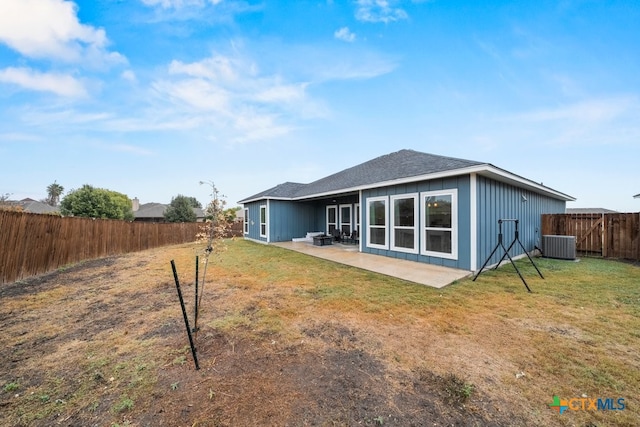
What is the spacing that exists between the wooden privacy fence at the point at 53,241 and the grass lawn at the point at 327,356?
145cm

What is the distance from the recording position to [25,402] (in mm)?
2047

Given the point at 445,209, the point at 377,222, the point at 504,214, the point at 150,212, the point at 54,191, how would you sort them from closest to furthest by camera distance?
the point at 445,209 < the point at 504,214 < the point at 377,222 < the point at 150,212 < the point at 54,191

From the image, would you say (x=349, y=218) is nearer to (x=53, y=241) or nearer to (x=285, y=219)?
(x=285, y=219)

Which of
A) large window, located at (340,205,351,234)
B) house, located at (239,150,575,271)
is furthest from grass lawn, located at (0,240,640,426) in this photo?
large window, located at (340,205,351,234)

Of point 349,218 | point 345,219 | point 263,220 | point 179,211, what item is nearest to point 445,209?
point 349,218

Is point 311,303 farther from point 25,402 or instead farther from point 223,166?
point 223,166

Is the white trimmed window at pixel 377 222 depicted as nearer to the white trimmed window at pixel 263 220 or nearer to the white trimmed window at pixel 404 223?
the white trimmed window at pixel 404 223

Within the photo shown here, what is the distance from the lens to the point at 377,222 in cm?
888

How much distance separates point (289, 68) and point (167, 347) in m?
11.7

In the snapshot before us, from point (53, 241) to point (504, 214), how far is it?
545 inches

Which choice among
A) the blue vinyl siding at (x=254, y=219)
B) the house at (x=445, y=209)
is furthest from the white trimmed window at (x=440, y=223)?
the blue vinyl siding at (x=254, y=219)

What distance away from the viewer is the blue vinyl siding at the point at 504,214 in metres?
6.46

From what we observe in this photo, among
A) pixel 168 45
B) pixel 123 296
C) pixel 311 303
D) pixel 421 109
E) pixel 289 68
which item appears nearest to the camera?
pixel 311 303

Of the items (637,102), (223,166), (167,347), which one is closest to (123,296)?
(167,347)
